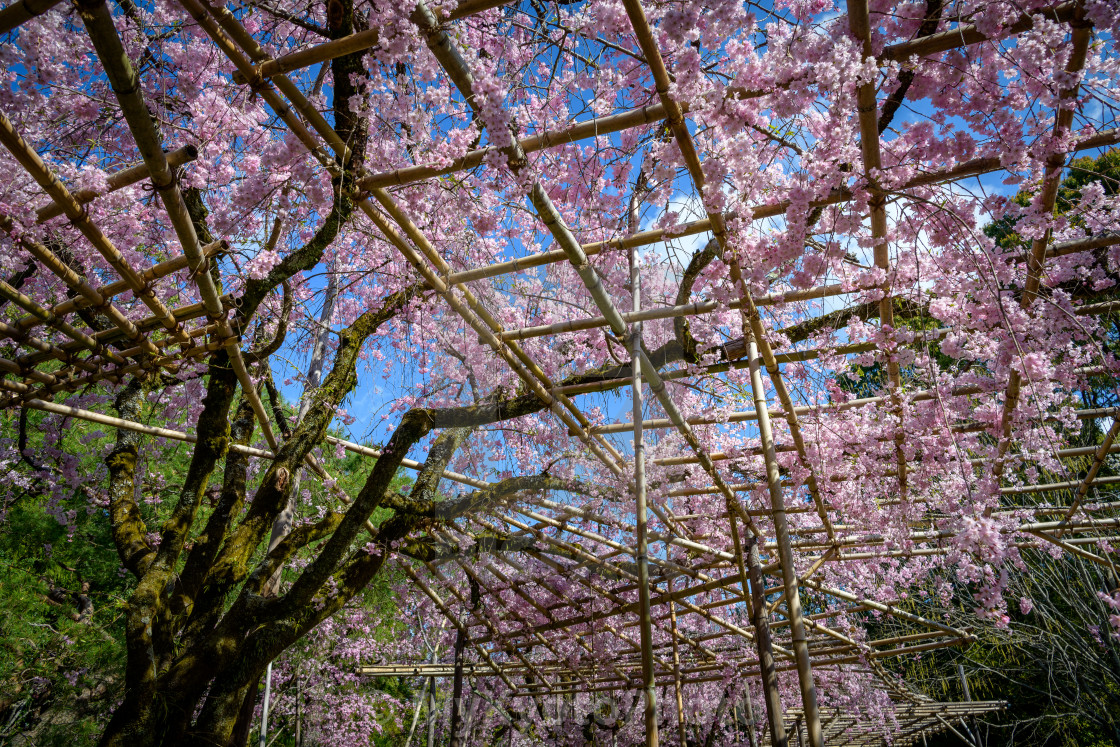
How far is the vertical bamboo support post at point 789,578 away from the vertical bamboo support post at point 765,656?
270mm

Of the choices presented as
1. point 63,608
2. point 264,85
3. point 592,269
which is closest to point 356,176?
point 264,85

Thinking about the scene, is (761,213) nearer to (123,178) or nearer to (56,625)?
(123,178)

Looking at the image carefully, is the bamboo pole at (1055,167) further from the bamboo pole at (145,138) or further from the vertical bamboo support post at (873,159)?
the bamboo pole at (145,138)

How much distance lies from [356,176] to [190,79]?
1739 mm

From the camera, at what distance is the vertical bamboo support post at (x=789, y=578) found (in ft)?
8.13

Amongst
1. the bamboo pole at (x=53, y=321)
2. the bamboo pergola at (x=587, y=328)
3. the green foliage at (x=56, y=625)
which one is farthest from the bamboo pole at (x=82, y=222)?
the green foliage at (x=56, y=625)

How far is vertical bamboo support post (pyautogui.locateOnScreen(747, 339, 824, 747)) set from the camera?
2.48 m

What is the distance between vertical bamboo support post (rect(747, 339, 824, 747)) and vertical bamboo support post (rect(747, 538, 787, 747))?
10.6 inches

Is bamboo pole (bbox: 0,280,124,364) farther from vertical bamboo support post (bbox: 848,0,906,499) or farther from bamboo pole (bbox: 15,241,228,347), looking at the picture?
vertical bamboo support post (bbox: 848,0,906,499)

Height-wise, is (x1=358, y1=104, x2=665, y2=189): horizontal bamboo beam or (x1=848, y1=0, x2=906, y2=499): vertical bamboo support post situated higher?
(x1=358, y1=104, x2=665, y2=189): horizontal bamboo beam

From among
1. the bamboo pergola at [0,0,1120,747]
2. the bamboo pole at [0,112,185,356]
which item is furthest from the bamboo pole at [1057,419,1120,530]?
the bamboo pole at [0,112,185,356]

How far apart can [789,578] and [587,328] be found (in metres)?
1.50

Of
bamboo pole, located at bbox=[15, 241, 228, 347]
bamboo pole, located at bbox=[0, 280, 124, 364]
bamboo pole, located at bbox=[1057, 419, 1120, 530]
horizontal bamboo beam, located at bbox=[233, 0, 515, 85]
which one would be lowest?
bamboo pole, located at bbox=[1057, 419, 1120, 530]

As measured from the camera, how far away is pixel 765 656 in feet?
10.6
